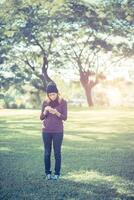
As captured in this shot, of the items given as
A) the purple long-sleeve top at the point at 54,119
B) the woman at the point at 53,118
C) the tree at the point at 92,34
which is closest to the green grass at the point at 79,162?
the woman at the point at 53,118

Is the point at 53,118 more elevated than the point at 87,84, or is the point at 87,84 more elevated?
the point at 87,84

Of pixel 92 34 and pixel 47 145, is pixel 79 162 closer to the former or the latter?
pixel 47 145

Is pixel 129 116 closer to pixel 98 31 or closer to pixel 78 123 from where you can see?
pixel 98 31

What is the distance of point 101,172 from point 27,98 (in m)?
3.86

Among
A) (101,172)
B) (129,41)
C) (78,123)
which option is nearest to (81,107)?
(129,41)

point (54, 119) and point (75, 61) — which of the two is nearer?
point (54, 119)

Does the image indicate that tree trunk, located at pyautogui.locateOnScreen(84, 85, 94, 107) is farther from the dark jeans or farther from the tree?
the dark jeans

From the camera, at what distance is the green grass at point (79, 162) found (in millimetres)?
5176

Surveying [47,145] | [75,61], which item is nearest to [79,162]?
[47,145]

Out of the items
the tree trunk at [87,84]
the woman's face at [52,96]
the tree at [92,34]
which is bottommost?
the woman's face at [52,96]

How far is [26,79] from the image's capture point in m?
11.0

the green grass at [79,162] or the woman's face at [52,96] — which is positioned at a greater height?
the woman's face at [52,96]

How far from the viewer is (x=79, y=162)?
7117 millimetres

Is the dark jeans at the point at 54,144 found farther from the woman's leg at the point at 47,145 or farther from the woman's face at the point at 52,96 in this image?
the woman's face at the point at 52,96
